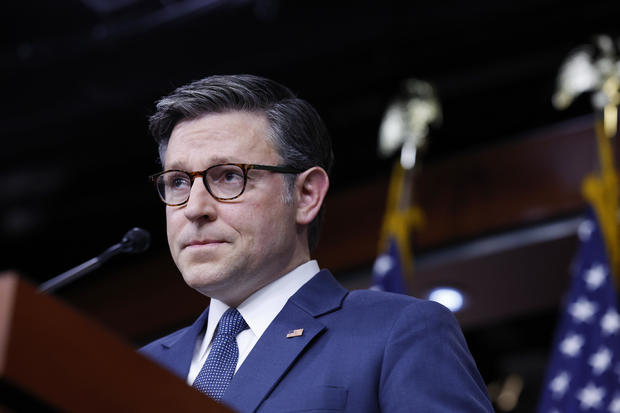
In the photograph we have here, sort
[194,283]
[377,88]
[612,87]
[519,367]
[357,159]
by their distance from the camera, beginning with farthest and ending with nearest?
[519,367]
[357,159]
[377,88]
[612,87]
[194,283]

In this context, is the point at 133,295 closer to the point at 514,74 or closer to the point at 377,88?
the point at 377,88

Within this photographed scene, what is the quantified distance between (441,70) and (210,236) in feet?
11.1

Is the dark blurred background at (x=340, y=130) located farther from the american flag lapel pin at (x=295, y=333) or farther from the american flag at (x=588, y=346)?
the american flag lapel pin at (x=295, y=333)

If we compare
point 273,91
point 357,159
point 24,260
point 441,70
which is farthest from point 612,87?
point 24,260

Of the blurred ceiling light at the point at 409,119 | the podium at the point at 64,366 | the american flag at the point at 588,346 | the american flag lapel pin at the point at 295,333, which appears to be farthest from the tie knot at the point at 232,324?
Answer: the blurred ceiling light at the point at 409,119

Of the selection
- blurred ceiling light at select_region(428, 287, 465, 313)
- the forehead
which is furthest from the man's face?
blurred ceiling light at select_region(428, 287, 465, 313)

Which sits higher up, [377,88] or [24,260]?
[377,88]

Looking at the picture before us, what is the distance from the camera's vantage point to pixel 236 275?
56.4 inches

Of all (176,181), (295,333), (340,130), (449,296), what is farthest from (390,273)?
(295,333)

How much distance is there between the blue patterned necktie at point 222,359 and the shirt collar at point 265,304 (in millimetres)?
17

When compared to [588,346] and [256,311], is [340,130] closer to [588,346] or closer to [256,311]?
[588,346]

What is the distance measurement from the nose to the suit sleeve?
352mm

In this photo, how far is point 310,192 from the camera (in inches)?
63.3

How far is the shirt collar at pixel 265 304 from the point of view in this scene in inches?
57.2
